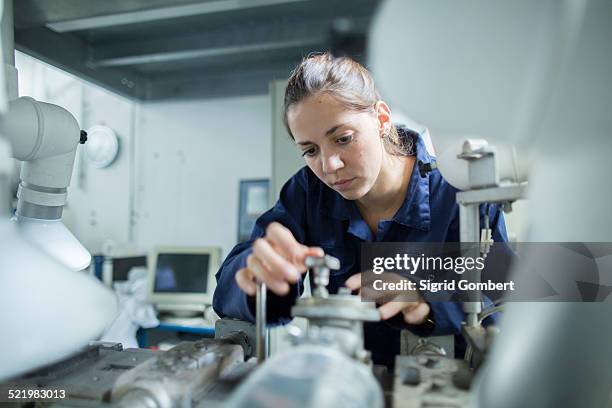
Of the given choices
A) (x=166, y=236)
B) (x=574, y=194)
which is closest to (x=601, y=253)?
(x=574, y=194)

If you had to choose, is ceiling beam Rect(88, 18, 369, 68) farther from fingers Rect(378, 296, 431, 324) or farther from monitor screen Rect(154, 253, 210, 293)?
fingers Rect(378, 296, 431, 324)

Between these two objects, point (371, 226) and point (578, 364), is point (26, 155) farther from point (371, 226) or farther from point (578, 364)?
point (578, 364)

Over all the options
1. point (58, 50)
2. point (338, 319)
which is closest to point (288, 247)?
point (338, 319)

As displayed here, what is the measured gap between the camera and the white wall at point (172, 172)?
111 inches

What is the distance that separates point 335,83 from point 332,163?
19cm

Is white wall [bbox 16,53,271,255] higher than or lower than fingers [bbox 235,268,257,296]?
higher

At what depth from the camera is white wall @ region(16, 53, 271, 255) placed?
2824 millimetres

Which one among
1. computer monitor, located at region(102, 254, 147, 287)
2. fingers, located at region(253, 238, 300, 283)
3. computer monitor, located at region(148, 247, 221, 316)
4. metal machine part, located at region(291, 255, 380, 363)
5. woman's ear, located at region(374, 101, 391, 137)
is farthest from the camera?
computer monitor, located at region(102, 254, 147, 287)

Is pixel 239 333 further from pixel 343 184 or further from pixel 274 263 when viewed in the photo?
pixel 343 184

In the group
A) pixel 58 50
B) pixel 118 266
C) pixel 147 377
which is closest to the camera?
pixel 147 377

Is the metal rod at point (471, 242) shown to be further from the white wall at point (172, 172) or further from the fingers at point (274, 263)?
the white wall at point (172, 172)

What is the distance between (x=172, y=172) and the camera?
2975 mm

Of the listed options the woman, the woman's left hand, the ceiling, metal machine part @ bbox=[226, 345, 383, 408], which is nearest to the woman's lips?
the woman

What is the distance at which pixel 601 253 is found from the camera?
0.52m
